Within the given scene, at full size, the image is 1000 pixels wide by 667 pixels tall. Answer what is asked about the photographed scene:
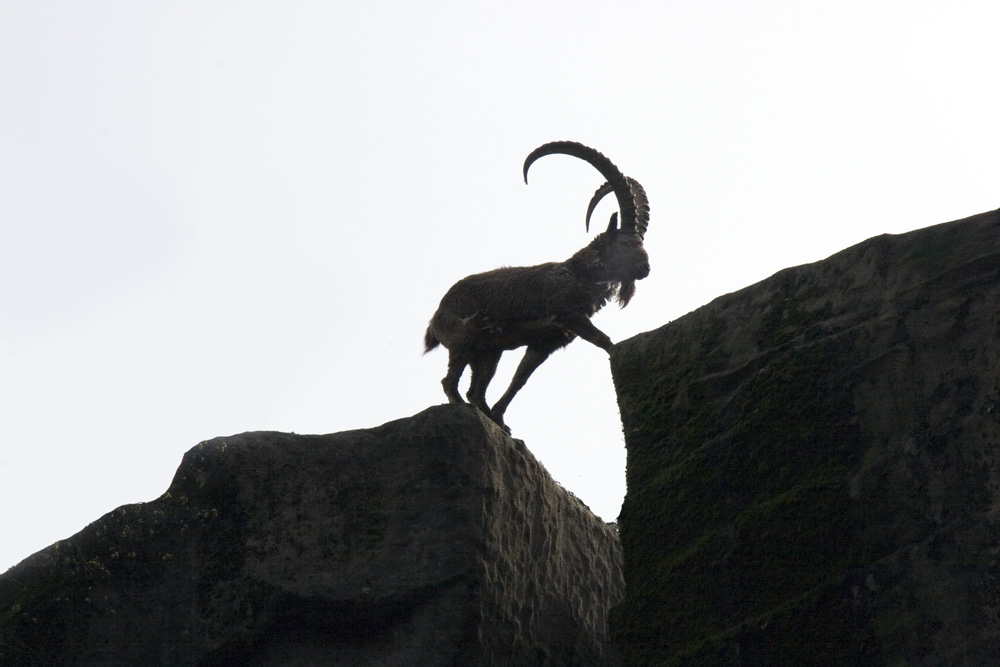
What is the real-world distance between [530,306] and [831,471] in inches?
192

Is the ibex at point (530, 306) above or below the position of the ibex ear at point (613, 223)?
below

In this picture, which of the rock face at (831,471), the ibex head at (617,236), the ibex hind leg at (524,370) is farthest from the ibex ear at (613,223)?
the rock face at (831,471)

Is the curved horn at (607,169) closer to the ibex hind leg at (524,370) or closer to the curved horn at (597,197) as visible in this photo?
the curved horn at (597,197)

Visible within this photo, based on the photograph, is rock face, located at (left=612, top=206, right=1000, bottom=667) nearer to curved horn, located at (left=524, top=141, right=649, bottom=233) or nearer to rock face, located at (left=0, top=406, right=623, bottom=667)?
rock face, located at (left=0, top=406, right=623, bottom=667)

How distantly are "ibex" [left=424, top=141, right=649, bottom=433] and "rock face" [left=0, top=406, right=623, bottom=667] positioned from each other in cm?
284

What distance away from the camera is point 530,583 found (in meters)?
6.44

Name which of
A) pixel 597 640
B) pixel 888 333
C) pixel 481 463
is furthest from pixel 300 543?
pixel 888 333

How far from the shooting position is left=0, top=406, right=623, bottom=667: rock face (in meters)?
6.02

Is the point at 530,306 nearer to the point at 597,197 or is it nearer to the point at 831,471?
the point at 597,197

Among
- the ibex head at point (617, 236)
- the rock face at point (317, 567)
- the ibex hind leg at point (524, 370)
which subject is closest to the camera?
the rock face at point (317, 567)

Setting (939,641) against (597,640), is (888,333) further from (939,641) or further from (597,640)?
(597,640)

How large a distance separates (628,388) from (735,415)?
2.21 ft

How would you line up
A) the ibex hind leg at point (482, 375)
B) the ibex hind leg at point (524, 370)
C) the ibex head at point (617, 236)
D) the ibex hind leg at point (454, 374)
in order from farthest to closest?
the ibex head at point (617, 236)
the ibex hind leg at point (524, 370)
the ibex hind leg at point (482, 375)
the ibex hind leg at point (454, 374)

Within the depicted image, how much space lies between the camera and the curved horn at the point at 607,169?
10031 millimetres
